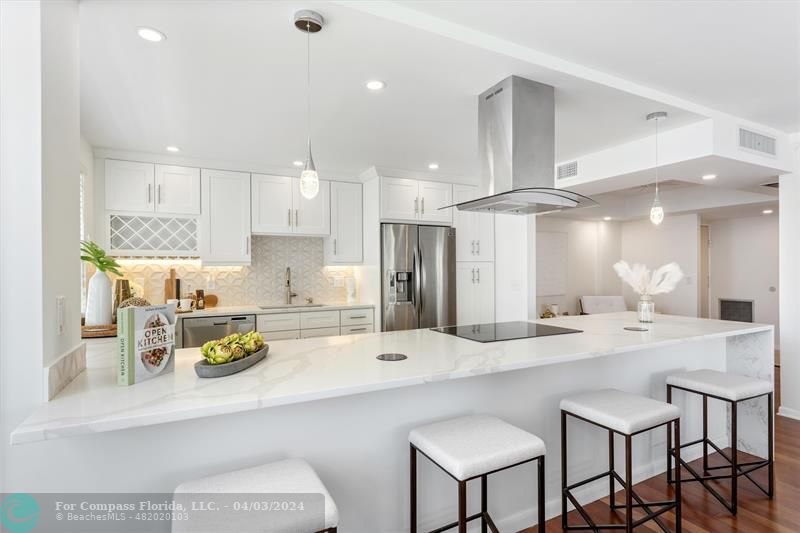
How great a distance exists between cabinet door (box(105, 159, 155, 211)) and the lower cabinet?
1.50 meters

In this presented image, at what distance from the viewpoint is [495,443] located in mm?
1497

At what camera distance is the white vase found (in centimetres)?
198

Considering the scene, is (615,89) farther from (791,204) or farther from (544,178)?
(791,204)

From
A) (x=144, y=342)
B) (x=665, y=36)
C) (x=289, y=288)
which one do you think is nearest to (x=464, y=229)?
(x=289, y=288)

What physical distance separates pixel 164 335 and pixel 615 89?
2.67 metres

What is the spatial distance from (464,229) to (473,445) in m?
3.63

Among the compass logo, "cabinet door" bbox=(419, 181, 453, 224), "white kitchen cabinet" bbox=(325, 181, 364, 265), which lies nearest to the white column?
"cabinet door" bbox=(419, 181, 453, 224)

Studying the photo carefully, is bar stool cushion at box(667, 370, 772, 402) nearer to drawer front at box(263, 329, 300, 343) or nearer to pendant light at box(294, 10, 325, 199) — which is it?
pendant light at box(294, 10, 325, 199)

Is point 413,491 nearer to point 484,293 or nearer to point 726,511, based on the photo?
point 726,511

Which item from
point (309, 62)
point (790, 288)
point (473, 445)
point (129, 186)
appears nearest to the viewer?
point (473, 445)

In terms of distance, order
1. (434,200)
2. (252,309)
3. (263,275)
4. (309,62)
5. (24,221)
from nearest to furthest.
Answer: (24,221)
(309,62)
(252,309)
(263,275)
(434,200)

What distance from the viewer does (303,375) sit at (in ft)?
4.79

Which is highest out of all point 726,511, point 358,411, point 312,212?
point 312,212

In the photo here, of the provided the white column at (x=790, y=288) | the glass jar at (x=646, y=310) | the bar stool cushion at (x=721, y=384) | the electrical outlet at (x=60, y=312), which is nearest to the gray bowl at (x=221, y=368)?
the electrical outlet at (x=60, y=312)
